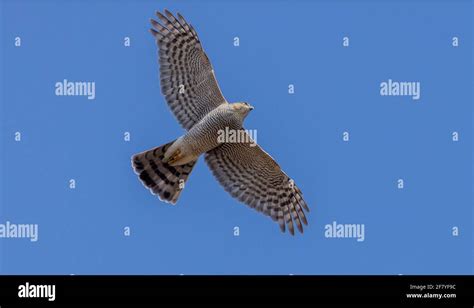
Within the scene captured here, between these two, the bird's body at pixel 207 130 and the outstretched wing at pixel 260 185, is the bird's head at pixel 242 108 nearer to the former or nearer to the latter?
the bird's body at pixel 207 130

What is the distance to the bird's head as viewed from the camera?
1272 centimetres

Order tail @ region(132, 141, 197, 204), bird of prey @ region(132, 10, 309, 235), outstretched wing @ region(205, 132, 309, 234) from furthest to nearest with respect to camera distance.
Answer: outstretched wing @ region(205, 132, 309, 234)
tail @ region(132, 141, 197, 204)
bird of prey @ region(132, 10, 309, 235)

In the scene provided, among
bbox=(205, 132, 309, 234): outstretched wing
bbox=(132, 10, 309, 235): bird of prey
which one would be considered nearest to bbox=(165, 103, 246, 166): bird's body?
bbox=(132, 10, 309, 235): bird of prey

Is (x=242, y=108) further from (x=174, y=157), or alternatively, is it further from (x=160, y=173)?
(x=160, y=173)

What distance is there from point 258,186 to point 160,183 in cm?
169

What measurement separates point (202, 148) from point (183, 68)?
1338 mm

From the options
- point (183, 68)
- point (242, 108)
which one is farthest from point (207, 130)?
point (183, 68)

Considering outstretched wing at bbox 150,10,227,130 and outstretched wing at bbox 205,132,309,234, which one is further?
outstretched wing at bbox 205,132,309,234

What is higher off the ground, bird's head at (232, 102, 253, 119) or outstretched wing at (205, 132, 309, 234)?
bird's head at (232, 102, 253, 119)

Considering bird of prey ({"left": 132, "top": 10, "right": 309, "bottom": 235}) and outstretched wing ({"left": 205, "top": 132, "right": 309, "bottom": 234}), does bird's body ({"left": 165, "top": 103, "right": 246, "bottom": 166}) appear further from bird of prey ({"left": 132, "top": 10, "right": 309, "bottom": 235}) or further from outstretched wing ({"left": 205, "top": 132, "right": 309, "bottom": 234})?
outstretched wing ({"left": 205, "top": 132, "right": 309, "bottom": 234})

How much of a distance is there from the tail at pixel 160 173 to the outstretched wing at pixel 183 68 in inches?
27.4

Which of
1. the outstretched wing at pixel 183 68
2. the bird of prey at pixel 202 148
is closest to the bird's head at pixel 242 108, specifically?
the bird of prey at pixel 202 148

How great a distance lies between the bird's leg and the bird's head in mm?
1152
